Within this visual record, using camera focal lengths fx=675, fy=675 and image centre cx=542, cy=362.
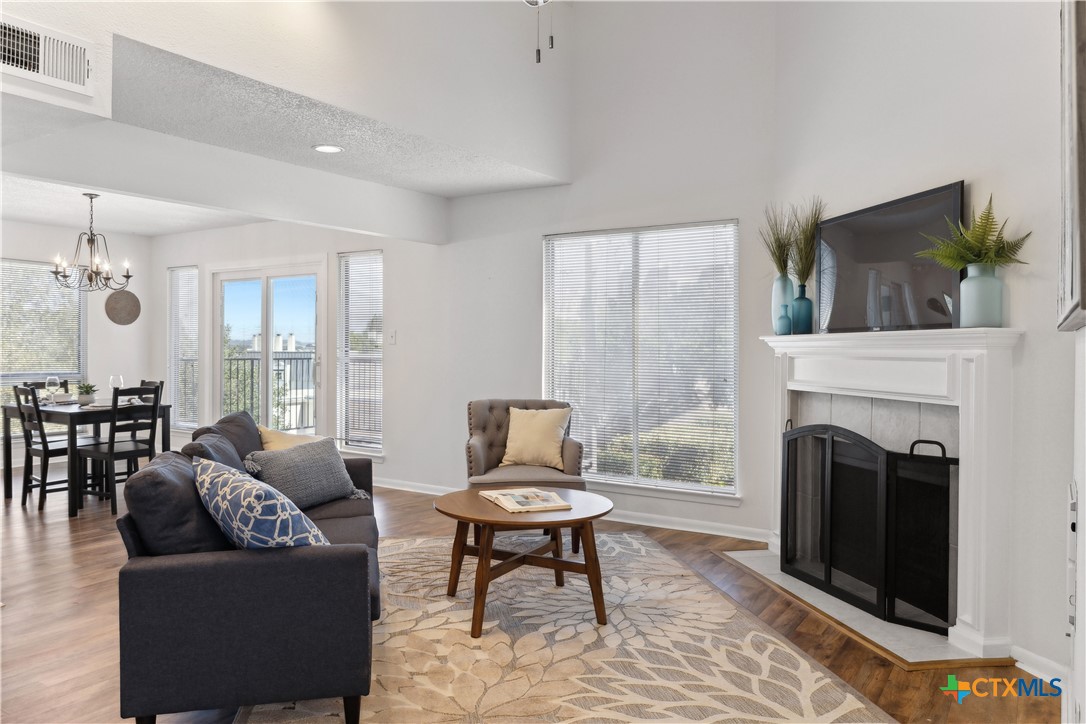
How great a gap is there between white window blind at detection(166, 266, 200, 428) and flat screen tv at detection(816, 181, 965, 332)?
283 inches

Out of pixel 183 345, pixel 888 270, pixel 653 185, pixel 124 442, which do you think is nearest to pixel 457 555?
pixel 888 270

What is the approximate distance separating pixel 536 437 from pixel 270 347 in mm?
4048

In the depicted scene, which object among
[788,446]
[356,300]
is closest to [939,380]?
[788,446]

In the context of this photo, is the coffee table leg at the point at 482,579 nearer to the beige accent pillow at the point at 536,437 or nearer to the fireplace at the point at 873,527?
the beige accent pillow at the point at 536,437

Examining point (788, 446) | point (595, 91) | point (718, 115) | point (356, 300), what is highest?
point (595, 91)

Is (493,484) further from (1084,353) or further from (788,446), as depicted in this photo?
(1084,353)

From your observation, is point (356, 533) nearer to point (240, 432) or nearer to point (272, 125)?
point (240, 432)

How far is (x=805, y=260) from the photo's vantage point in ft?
13.2

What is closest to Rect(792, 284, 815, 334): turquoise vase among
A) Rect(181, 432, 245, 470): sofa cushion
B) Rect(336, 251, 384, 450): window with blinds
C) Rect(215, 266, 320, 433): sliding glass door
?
Rect(181, 432, 245, 470): sofa cushion

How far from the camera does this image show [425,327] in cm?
607

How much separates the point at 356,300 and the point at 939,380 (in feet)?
16.8

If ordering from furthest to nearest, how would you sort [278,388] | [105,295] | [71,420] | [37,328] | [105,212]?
[105,295]
[37,328]
[278,388]
[105,212]
[71,420]

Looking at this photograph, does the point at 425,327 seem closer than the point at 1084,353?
No

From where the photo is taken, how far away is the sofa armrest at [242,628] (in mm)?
2004
